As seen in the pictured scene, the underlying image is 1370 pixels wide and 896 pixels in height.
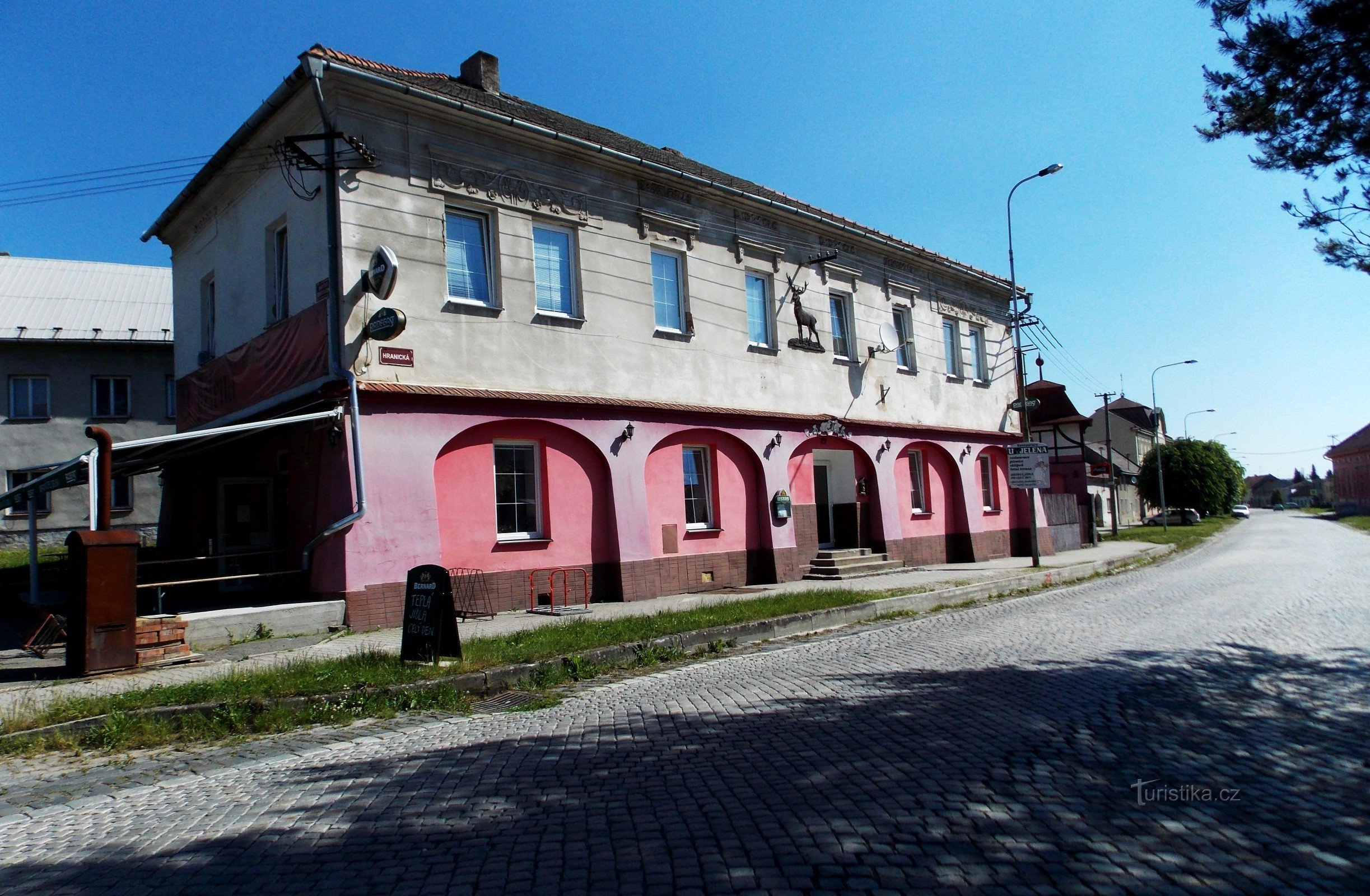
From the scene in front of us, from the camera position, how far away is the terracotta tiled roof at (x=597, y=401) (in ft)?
40.7

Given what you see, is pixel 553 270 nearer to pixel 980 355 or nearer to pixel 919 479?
pixel 919 479

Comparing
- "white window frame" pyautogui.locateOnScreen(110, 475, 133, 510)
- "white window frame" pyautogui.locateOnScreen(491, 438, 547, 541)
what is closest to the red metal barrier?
"white window frame" pyautogui.locateOnScreen(491, 438, 547, 541)

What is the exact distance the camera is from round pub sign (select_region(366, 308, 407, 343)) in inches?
460

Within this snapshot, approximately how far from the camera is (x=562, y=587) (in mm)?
14148

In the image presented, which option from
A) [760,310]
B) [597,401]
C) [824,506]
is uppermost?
[760,310]

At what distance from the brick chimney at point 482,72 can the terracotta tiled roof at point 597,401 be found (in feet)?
23.5

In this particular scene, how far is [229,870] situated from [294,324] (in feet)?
35.0

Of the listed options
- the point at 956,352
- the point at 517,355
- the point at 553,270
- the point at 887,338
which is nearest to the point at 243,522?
the point at 517,355

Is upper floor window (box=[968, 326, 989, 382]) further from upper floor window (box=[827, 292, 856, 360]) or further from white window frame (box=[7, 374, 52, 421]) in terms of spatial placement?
white window frame (box=[7, 374, 52, 421])

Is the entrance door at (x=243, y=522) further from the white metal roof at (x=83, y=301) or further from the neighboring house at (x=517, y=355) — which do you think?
the white metal roof at (x=83, y=301)

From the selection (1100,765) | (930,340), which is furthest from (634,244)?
(1100,765)

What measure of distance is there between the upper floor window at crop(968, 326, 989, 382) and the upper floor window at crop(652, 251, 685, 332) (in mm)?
12025

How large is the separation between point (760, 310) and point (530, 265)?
6.07 m

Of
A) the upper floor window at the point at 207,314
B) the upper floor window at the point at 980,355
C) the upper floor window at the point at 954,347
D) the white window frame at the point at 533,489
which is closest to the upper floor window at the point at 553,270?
the white window frame at the point at 533,489
